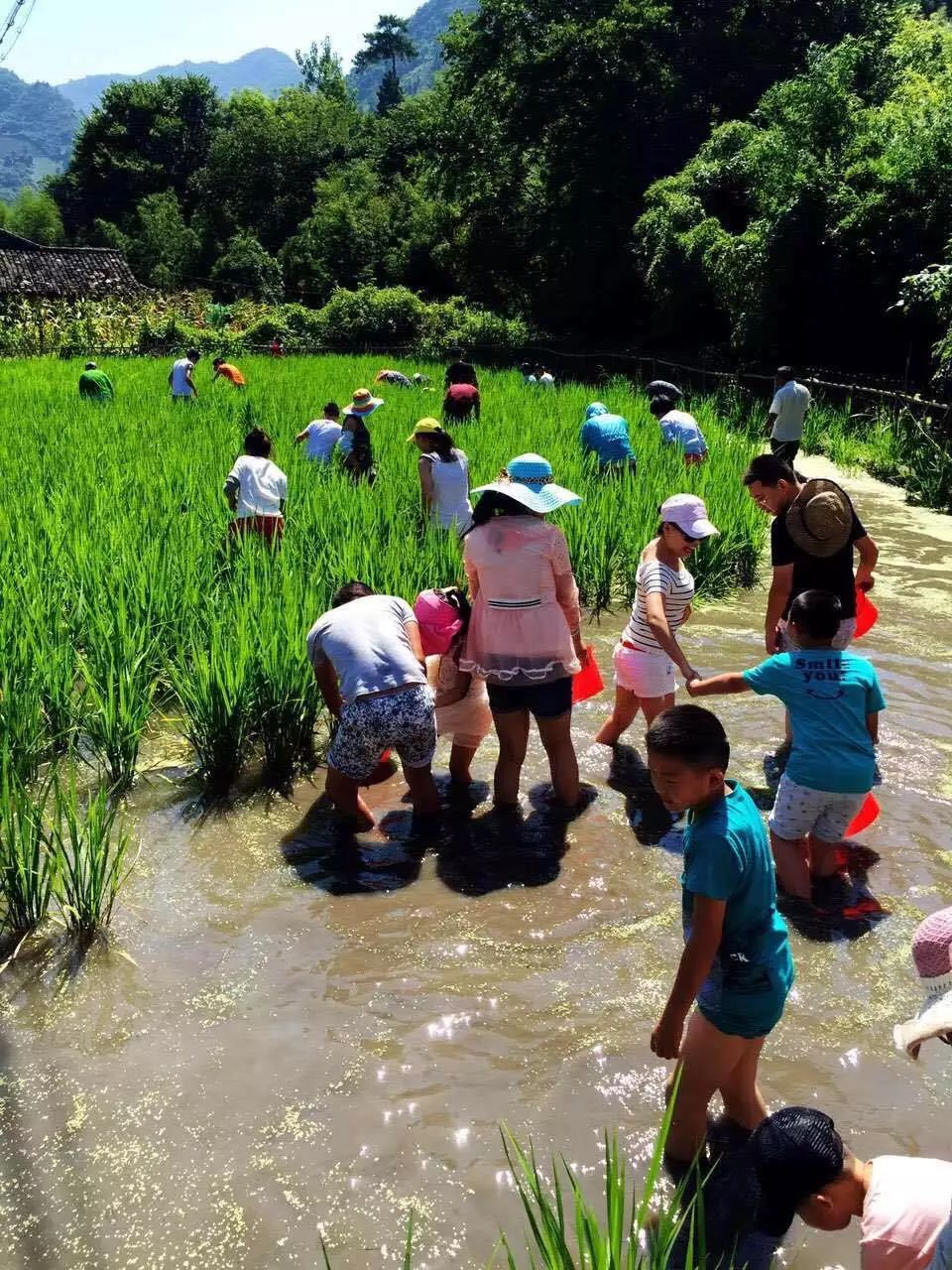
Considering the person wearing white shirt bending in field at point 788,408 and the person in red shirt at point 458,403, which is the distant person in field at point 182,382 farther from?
the person wearing white shirt bending in field at point 788,408

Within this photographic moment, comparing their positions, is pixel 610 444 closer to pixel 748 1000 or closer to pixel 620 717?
pixel 620 717

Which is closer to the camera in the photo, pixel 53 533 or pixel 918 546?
pixel 53 533

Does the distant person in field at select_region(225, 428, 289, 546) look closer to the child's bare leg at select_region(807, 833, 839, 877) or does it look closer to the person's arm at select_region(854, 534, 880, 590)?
the person's arm at select_region(854, 534, 880, 590)

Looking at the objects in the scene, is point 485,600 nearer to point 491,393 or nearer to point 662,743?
point 662,743

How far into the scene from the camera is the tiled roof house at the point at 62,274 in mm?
30703

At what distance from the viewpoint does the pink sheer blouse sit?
379cm

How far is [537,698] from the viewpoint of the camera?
155 inches

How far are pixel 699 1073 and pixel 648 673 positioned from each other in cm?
218

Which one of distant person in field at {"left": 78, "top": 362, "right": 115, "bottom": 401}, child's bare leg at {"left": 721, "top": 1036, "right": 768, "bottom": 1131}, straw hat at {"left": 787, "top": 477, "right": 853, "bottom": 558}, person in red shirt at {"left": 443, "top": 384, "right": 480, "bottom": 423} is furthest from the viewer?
distant person in field at {"left": 78, "top": 362, "right": 115, "bottom": 401}

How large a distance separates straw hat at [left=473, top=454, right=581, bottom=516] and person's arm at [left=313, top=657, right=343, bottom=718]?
2.92 ft

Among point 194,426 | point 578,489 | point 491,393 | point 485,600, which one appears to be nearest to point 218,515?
point 578,489

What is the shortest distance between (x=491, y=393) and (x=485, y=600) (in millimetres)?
11347

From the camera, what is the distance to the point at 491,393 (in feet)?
48.3

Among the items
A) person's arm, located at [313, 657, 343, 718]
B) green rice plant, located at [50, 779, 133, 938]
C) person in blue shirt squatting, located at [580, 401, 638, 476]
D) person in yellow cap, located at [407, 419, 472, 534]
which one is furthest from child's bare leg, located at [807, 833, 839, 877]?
person in blue shirt squatting, located at [580, 401, 638, 476]
